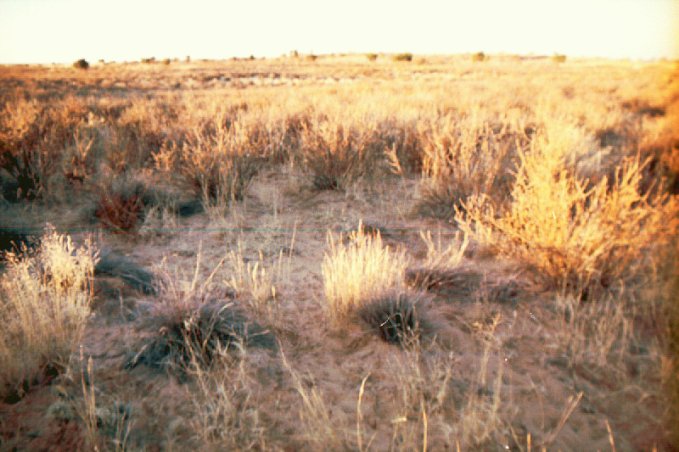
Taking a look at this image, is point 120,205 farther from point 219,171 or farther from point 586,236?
point 586,236

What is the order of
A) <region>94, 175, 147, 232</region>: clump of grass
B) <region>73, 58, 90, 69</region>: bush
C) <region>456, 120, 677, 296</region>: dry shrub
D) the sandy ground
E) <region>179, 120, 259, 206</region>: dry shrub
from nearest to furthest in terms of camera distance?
1. the sandy ground
2. <region>456, 120, 677, 296</region>: dry shrub
3. <region>94, 175, 147, 232</region>: clump of grass
4. <region>179, 120, 259, 206</region>: dry shrub
5. <region>73, 58, 90, 69</region>: bush

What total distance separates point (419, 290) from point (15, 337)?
2.61 m

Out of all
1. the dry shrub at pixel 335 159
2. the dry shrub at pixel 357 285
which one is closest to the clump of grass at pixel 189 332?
the dry shrub at pixel 357 285

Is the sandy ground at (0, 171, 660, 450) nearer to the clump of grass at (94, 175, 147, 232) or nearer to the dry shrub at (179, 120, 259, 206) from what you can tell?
the clump of grass at (94, 175, 147, 232)

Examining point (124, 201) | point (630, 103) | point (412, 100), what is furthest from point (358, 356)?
point (630, 103)

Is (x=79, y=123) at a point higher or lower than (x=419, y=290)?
higher

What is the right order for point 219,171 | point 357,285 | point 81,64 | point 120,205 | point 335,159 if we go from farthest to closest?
point 81,64, point 335,159, point 219,171, point 120,205, point 357,285

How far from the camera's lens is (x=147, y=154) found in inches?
262

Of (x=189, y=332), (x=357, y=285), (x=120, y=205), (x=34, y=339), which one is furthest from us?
(x=120, y=205)

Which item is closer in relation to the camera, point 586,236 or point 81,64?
point 586,236

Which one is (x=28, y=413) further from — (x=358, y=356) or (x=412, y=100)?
(x=412, y=100)

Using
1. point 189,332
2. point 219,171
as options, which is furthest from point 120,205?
point 189,332

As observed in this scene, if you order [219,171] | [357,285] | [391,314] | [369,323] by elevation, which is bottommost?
[369,323]

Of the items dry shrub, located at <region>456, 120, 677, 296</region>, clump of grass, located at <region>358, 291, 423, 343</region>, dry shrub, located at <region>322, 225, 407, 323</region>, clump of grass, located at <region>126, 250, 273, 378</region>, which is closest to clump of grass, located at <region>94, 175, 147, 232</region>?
clump of grass, located at <region>126, 250, 273, 378</region>
